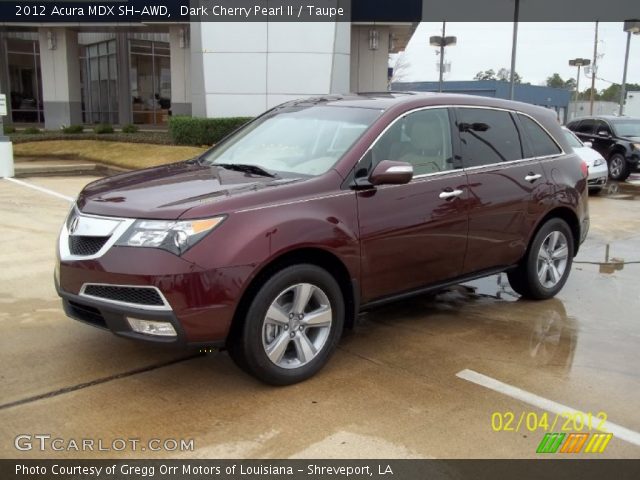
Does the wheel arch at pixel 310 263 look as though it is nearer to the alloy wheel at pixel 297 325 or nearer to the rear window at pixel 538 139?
the alloy wheel at pixel 297 325

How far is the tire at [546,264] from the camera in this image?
5.80 meters

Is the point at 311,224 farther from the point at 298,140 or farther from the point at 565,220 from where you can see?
the point at 565,220

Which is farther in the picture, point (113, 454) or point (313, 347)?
point (313, 347)

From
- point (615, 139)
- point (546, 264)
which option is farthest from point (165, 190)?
point (615, 139)

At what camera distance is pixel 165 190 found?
4078 millimetres

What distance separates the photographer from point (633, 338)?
5.17m

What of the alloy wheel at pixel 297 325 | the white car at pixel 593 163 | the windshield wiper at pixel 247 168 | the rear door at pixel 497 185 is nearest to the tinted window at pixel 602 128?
the white car at pixel 593 163

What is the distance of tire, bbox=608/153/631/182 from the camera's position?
16.9 metres

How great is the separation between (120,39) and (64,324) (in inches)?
916

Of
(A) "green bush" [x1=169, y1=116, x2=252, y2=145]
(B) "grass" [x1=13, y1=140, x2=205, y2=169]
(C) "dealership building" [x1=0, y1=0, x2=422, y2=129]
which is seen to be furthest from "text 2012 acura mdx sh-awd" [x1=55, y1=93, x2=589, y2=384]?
(C) "dealership building" [x1=0, y1=0, x2=422, y2=129]

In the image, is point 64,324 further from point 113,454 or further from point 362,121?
point 362,121

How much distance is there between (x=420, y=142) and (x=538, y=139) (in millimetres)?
1619

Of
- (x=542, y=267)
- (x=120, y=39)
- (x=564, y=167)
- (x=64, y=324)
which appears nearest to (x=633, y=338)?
(x=542, y=267)

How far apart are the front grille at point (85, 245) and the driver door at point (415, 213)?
1.66 meters
